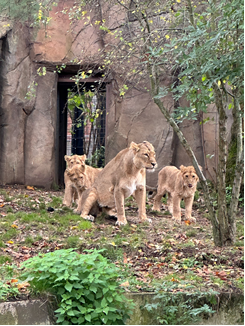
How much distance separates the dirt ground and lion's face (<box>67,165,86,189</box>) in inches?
22.0

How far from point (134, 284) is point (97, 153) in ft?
40.6

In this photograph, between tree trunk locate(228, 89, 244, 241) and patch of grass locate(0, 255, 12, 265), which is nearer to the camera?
patch of grass locate(0, 255, 12, 265)

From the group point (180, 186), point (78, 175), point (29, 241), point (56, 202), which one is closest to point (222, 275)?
point (29, 241)

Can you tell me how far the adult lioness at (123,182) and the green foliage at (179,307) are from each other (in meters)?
3.41

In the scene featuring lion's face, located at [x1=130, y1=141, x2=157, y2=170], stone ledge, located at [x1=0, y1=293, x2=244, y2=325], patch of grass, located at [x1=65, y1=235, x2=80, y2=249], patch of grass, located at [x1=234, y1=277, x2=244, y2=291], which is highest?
lion's face, located at [x1=130, y1=141, x2=157, y2=170]

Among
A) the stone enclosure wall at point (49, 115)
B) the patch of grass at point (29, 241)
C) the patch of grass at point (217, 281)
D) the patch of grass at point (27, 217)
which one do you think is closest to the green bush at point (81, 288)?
the patch of grass at point (217, 281)

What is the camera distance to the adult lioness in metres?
8.37

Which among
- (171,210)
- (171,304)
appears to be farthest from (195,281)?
(171,210)

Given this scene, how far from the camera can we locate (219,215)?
6621mm

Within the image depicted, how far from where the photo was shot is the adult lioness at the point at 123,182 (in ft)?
27.5

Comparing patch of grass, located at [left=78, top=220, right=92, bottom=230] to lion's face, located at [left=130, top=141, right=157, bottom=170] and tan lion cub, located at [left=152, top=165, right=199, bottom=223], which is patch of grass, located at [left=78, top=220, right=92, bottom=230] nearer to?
lion's face, located at [left=130, top=141, right=157, bottom=170]

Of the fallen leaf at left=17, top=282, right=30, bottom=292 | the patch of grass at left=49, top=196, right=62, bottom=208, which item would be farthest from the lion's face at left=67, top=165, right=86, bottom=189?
the fallen leaf at left=17, top=282, right=30, bottom=292

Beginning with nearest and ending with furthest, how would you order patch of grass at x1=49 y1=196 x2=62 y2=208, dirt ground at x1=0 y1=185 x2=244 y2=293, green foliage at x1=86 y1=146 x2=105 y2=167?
dirt ground at x1=0 y1=185 x2=244 y2=293 → patch of grass at x1=49 y1=196 x2=62 y2=208 → green foliage at x1=86 y1=146 x2=105 y2=167

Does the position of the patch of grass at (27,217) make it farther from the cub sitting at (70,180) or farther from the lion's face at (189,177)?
the lion's face at (189,177)
